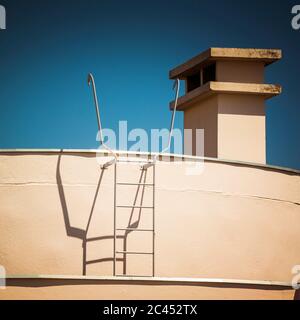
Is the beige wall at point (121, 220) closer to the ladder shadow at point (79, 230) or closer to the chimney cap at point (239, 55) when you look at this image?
the ladder shadow at point (79, 230)

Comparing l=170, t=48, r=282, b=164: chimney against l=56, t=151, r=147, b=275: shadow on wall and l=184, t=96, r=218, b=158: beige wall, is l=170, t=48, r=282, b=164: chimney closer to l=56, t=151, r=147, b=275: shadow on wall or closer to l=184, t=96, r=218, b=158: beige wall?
l=184, t=96, r=218, b=158: beige wall

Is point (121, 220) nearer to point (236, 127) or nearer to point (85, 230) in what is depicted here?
point (85, 230)

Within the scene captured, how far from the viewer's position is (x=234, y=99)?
68.3 feet

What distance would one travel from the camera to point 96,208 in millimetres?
14547

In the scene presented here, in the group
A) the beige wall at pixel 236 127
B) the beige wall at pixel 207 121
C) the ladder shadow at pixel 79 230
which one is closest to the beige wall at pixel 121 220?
the ladder shadow at pixel 79 230

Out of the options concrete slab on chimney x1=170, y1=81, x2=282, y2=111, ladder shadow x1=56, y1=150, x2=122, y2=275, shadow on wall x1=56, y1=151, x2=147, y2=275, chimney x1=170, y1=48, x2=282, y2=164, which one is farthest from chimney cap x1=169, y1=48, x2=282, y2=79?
ladder shadow x1=56, y1=150, x2=122, y2=275

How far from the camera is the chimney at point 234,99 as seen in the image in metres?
20.6

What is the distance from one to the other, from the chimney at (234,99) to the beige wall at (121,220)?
4954 mm

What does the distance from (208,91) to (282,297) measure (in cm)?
735

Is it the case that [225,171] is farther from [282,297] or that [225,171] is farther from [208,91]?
[208,91]

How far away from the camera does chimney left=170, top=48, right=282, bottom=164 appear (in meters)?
20.6

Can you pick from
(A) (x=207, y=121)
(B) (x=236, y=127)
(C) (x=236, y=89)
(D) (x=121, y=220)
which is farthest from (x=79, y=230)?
(C) (x=236, y=89)

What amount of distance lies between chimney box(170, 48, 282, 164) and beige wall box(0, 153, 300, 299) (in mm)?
4954
